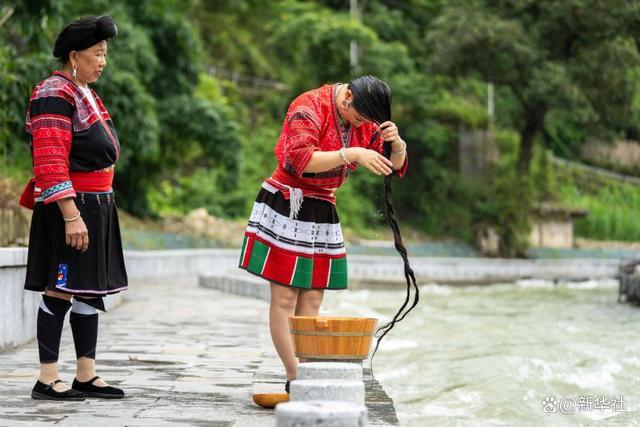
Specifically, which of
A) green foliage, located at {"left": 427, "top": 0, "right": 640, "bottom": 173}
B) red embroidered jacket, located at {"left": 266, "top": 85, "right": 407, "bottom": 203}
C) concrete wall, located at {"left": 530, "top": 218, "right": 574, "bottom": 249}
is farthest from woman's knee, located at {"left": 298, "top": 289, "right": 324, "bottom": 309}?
concrete wall, located at {"left": 530, "top": 218, "right": 574, "bottom": 249}

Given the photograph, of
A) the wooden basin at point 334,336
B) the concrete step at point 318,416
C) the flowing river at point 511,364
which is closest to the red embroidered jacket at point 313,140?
the wooden basin at point 334,336

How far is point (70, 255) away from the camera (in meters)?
4.71

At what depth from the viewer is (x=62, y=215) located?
470 cm

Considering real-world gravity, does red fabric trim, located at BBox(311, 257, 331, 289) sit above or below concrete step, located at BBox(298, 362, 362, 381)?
above

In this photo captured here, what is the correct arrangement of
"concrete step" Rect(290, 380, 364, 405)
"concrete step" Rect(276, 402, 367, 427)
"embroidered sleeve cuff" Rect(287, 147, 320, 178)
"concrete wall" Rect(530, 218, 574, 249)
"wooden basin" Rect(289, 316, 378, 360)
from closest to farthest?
"concrete step" Rect(276, 402, 367, 427) → "concrete step" Rect(290, 380, 364, 405) → "wooden basin" Rect(289, 316, 378, 360) → "embroidered sleeve cuff" Rect(287, 147, 320, 178) → "concrete wall" Rect(530, 218, 574, 249)

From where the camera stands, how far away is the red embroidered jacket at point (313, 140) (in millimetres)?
4520

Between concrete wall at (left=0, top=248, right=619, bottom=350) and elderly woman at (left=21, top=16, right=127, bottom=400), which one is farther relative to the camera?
concrete wall at (left=0, top=248, right=619, bottom=350)

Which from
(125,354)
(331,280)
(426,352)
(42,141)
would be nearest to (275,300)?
(331,280)

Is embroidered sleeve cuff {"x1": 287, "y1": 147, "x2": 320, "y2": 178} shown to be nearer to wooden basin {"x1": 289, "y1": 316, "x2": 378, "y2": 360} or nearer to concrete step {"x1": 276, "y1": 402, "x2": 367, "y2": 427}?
wooden basin {"x1": 289, "y1": 316, "x2": 378, "y2": 360}

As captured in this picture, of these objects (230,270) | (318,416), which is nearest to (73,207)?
(318,416)

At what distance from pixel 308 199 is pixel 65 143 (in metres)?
1.15

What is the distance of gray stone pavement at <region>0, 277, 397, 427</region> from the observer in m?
4.34

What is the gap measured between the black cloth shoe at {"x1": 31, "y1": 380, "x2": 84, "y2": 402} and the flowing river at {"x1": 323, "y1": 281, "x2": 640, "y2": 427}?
2.30 meters

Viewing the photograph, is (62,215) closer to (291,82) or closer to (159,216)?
(159,216)
